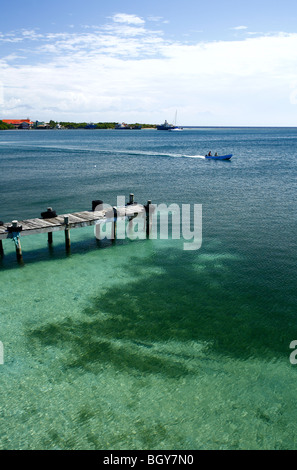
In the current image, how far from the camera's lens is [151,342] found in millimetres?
14445

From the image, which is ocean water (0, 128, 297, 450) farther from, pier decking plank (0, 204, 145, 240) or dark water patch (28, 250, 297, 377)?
pier decking plank (0, 204, 145, 240)

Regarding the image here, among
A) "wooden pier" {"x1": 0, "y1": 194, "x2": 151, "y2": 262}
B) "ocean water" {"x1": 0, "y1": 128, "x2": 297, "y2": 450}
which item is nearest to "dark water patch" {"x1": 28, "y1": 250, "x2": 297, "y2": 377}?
"ocean water" {"x1": 0, "y1": 128, "x2": 297, "y2": 450}

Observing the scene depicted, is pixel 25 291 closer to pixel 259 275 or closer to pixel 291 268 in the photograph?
pixel 259 275

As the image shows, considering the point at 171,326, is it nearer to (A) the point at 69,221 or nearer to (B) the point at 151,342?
(B) the point at 151,342

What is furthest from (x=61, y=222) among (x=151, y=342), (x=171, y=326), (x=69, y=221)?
(x=151, y=342)

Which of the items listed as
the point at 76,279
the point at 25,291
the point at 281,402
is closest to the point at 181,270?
the point at 76,279

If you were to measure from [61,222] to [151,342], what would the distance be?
37.8 ft

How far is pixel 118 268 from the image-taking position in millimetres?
21562

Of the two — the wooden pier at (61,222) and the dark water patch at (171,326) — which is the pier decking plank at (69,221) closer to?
the wooden pier at (61,222)

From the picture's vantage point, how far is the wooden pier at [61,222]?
21.1 metres

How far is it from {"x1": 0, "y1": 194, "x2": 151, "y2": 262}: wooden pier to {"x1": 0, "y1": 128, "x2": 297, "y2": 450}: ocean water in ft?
5.14

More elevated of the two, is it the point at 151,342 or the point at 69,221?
the point at 69,221

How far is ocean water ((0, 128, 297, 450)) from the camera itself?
35.1ft

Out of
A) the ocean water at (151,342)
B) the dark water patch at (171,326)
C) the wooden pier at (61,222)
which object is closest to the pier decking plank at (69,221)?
the wooden pier at (61,222)
